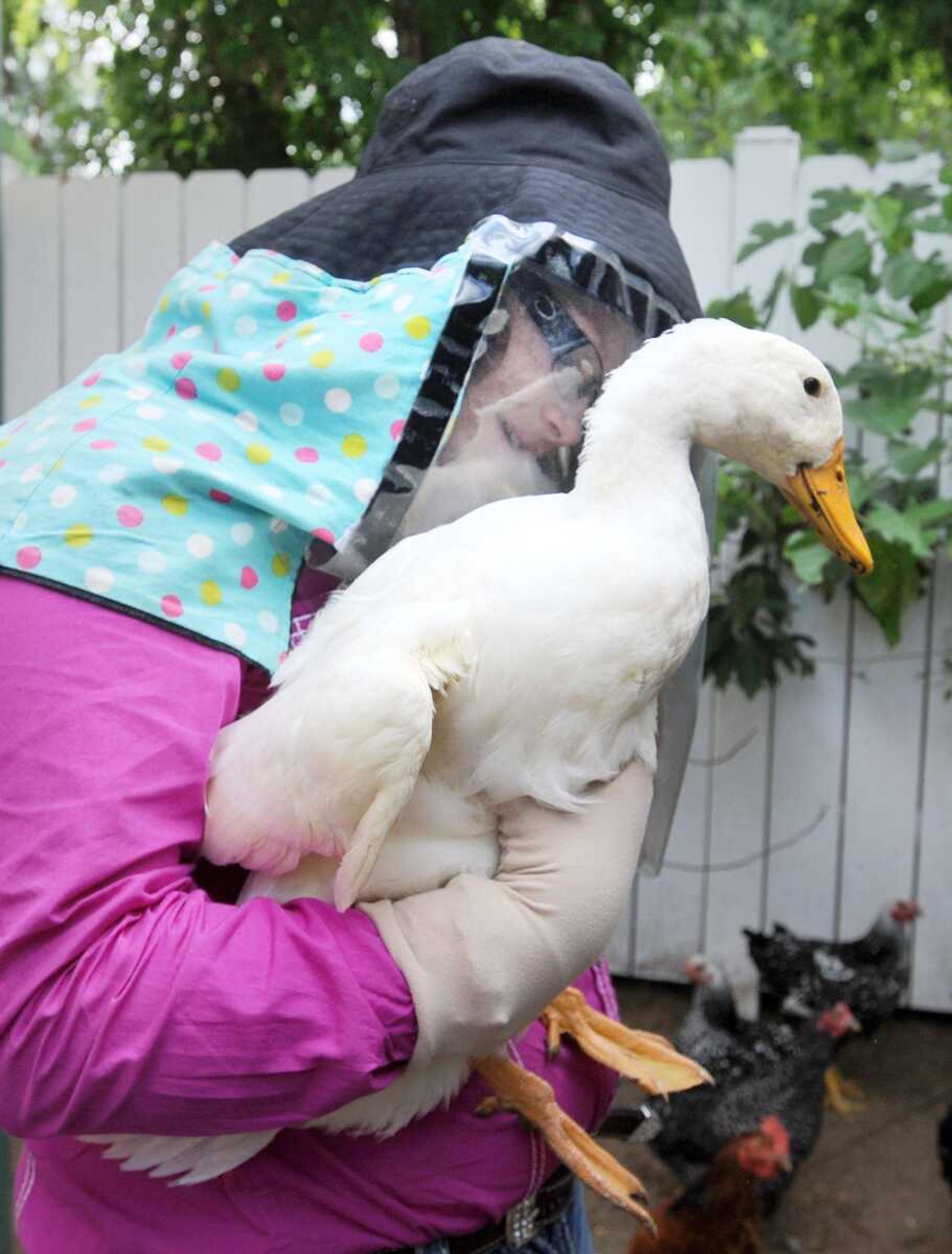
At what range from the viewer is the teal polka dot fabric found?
873 millimetres

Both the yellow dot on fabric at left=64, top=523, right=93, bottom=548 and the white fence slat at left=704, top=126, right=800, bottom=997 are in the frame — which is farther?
the white fence slat at left=704, top=126, right=800, bottom=997

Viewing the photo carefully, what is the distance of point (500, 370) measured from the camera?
3.48 feet

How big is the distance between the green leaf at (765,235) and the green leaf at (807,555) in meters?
0.62

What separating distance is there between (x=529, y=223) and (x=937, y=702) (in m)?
2.34

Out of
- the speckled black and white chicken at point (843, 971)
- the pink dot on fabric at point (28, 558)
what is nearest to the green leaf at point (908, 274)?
the speckled black and white chicken at point (843, 971)

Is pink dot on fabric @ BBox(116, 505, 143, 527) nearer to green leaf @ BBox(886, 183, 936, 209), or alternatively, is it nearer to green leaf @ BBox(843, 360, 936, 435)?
green leaf @ BBox(843, 360, 936, 435)

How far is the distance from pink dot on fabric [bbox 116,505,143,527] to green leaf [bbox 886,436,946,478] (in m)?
2.06

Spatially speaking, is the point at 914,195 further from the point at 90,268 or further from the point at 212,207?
the point at 90,268

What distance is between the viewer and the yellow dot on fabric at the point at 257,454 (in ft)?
3.13

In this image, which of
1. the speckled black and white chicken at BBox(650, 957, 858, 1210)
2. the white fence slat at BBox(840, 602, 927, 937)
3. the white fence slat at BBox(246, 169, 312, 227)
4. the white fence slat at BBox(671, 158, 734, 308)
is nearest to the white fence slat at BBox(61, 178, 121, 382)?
the white fence slat at BBox(246, 169, 312, 227)

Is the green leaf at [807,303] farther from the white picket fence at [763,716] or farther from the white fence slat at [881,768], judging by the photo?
the white fence slat at [881,768]

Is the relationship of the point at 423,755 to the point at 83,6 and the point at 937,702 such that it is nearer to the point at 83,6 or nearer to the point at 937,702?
the point at 937,702

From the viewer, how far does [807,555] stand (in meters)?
2.40

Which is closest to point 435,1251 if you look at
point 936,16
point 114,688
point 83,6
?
point 114,688
